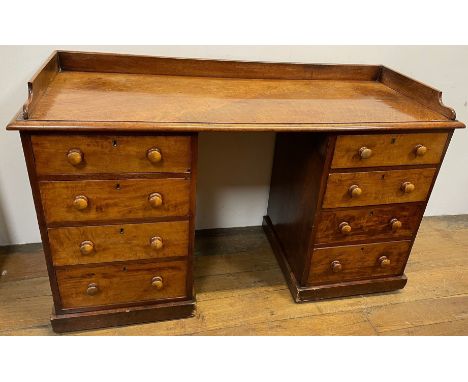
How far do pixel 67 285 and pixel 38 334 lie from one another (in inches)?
10.5

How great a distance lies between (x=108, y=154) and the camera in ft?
4.07

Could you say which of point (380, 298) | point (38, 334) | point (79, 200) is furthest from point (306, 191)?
point (38, 334)

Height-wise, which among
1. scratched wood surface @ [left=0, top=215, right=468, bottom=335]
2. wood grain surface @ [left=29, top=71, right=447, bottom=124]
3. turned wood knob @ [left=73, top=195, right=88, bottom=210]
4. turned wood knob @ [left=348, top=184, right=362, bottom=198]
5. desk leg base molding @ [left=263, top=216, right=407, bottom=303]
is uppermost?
wood grain surface @ [left=29, top=71, right=447, bottom=124]

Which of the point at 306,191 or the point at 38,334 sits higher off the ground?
the point at 306,191

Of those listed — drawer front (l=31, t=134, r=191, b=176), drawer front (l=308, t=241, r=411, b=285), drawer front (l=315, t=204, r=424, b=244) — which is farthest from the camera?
drawer front (l=308, t=241, r=411, b=285)

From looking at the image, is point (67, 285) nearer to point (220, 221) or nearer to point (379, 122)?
point (220, 221)

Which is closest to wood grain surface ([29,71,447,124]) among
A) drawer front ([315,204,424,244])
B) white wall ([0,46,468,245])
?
white wall ([0,46,468,245])

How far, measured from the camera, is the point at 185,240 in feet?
4.87

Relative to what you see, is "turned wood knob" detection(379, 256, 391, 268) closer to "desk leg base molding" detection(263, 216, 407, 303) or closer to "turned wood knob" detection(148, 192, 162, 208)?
"desk leg base molding" detection(263, 216, 407, 303)

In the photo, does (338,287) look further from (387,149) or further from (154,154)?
(154,154)

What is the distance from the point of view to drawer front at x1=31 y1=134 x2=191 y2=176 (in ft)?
3.91

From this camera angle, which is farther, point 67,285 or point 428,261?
point 428,261

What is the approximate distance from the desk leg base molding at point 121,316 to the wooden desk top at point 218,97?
2.49 ft

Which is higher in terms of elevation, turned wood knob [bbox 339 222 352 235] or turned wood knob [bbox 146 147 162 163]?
turned wood knob [bbox 146 147 162 163]
